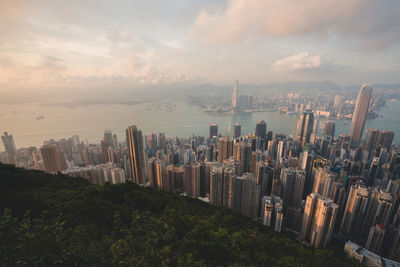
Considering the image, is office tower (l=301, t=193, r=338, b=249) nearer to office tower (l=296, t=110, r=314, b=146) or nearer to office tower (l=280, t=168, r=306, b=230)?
office tower (l=280, t=168, r=306, b=230)

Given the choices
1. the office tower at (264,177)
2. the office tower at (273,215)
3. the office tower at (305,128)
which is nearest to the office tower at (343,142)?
the office tower at (305,128)

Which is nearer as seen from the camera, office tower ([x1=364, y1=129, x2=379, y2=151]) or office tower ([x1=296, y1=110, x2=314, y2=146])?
office tower ([x1=364, y1=129, x2=379, y2=151])

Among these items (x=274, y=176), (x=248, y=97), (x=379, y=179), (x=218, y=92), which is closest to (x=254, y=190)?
(x=274, y=176)

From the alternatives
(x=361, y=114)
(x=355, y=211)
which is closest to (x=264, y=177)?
(x=355, y=211)

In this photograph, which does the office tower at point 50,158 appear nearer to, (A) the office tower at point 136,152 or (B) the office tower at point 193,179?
(A) the office tower at point 136,152

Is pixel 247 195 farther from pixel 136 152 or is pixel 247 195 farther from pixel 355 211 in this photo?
pixel 136 152

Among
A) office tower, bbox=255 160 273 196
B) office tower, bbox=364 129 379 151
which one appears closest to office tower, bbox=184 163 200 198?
office tower, bbox=255 160 273 196
